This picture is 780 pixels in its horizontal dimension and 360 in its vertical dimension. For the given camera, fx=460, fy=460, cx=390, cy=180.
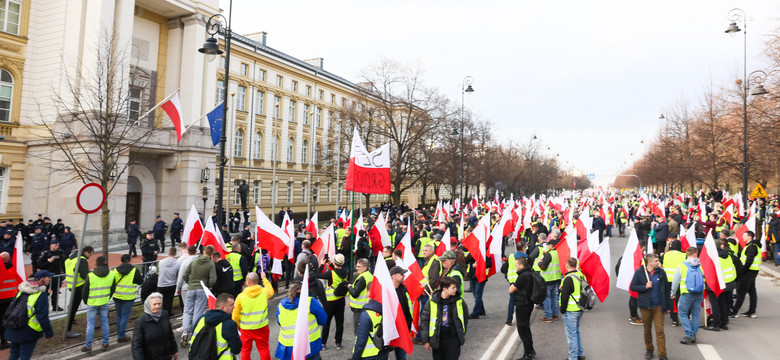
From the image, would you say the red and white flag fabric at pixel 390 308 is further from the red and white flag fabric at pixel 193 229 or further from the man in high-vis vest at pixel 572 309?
the red and white flag fabric at pixel 193 229

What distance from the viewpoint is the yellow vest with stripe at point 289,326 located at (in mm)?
5980

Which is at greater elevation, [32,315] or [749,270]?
[749,270]

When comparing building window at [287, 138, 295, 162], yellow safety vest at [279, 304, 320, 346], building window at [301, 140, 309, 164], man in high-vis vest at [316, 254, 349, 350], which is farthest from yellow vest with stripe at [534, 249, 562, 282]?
building window at [301, 140, 309, 164]

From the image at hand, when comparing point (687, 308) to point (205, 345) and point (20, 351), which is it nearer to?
point (205, 345)

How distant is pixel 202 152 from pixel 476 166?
26082mm

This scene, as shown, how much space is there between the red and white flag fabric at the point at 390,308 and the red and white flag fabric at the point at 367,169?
554 centimetres

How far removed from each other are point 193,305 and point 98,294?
1.56 meters

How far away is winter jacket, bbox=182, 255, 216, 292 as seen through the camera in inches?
333

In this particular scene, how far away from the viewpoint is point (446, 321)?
228 inches

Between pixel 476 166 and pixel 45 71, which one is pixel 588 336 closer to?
pixel 45 71

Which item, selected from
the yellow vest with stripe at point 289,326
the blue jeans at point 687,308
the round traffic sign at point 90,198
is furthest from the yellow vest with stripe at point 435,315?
the round traffic sign at point 90,198

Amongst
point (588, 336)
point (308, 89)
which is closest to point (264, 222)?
point (588, 336)

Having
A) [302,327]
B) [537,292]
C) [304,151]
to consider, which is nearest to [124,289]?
[302,327]

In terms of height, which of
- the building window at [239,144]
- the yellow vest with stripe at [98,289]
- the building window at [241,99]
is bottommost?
the yellow vest with stripe at [98,289]
